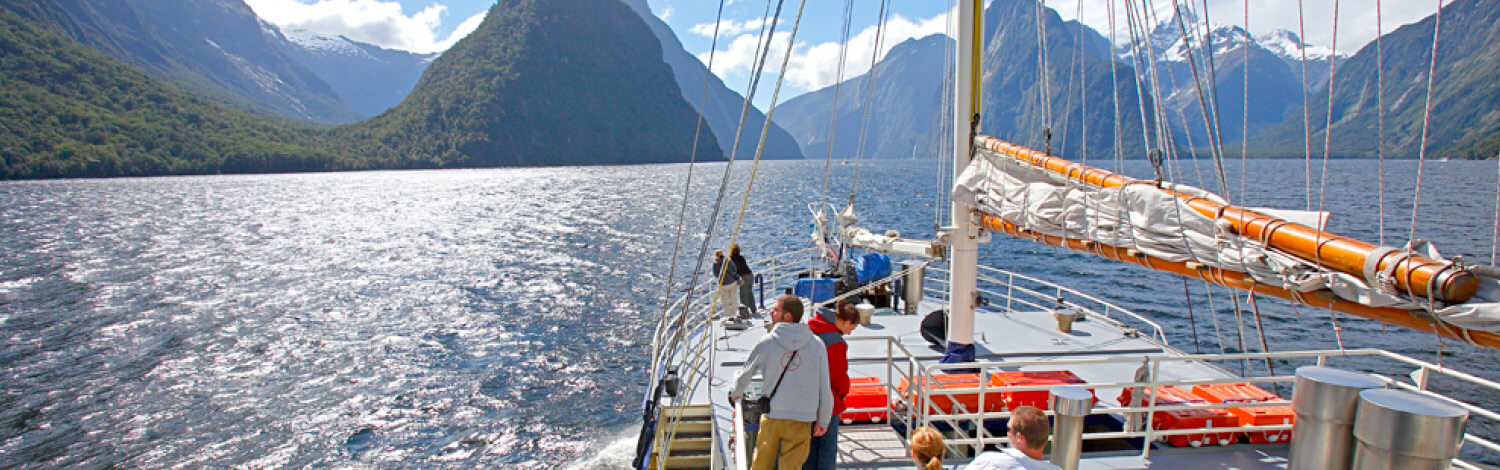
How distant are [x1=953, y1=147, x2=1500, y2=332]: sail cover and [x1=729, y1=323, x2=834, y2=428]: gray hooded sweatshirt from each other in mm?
2851

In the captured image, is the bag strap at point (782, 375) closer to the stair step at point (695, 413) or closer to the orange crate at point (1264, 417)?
the stair step at point (695, 413)

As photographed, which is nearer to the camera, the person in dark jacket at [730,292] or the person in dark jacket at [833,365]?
the person in dark jacket at [833,365]

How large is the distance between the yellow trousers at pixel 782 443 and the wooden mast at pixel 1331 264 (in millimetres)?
3132

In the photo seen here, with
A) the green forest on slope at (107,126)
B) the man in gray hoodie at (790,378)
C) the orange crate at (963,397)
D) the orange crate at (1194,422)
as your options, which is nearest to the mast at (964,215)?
the orange crate at (963,397)

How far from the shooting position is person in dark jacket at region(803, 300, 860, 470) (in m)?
5.31

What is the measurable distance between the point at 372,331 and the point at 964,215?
20.0 metres

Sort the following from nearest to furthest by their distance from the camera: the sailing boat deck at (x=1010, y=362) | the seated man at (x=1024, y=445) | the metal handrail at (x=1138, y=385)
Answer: the seated man at (x=1024, y=445) < the metal handrail at (x=1138, y=385) < the sailing boat deck at (x=1010, y=362)

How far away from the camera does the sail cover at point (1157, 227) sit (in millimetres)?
3859

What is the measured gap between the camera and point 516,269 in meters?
33.0

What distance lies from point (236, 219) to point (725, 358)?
58.5 m

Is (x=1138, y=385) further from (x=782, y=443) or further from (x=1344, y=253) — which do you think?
(x=782, y=443)

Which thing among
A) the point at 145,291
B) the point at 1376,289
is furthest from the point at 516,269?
the point at 1376,289

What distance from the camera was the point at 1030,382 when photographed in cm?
721

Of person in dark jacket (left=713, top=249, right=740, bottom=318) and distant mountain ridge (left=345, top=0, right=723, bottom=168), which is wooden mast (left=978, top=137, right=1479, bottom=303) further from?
distant mountain ridge (left=345, top=0, right=723, bottom=168)
